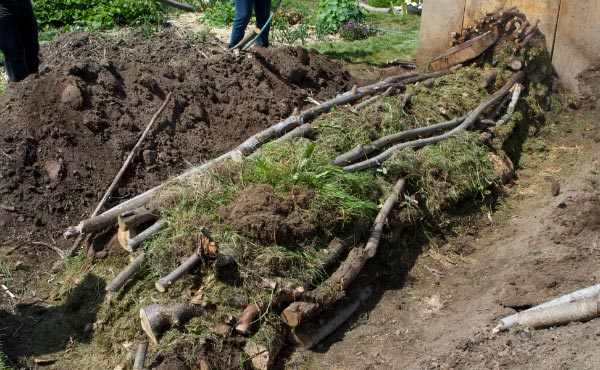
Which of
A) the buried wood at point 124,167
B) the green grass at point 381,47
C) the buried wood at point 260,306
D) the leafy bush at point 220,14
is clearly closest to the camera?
the buried wood at point 260,306

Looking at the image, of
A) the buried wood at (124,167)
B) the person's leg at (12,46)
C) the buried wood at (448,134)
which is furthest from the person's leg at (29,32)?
the buried wood at (448,134)

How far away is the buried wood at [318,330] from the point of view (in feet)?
15.6

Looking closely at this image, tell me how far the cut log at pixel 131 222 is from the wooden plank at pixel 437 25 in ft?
15.4

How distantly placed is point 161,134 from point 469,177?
2795 mm

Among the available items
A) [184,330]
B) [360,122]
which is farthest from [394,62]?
[184,330]

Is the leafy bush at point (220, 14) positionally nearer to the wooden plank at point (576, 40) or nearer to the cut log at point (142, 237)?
the wooden plank at point (576, 40)

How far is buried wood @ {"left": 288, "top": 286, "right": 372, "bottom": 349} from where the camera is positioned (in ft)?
15.6

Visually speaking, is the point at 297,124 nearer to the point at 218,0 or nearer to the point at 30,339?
the point at 30,339

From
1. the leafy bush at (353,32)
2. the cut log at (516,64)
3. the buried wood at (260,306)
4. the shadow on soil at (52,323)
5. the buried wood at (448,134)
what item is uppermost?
the cut log at (516,64)

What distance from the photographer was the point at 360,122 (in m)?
6.39

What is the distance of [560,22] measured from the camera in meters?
7.93

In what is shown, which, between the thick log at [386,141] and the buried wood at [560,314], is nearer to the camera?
the buried wood at [560,314]

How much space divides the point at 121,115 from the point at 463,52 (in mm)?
3881

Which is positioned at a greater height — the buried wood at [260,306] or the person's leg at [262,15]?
the person's leg at [262,15]
